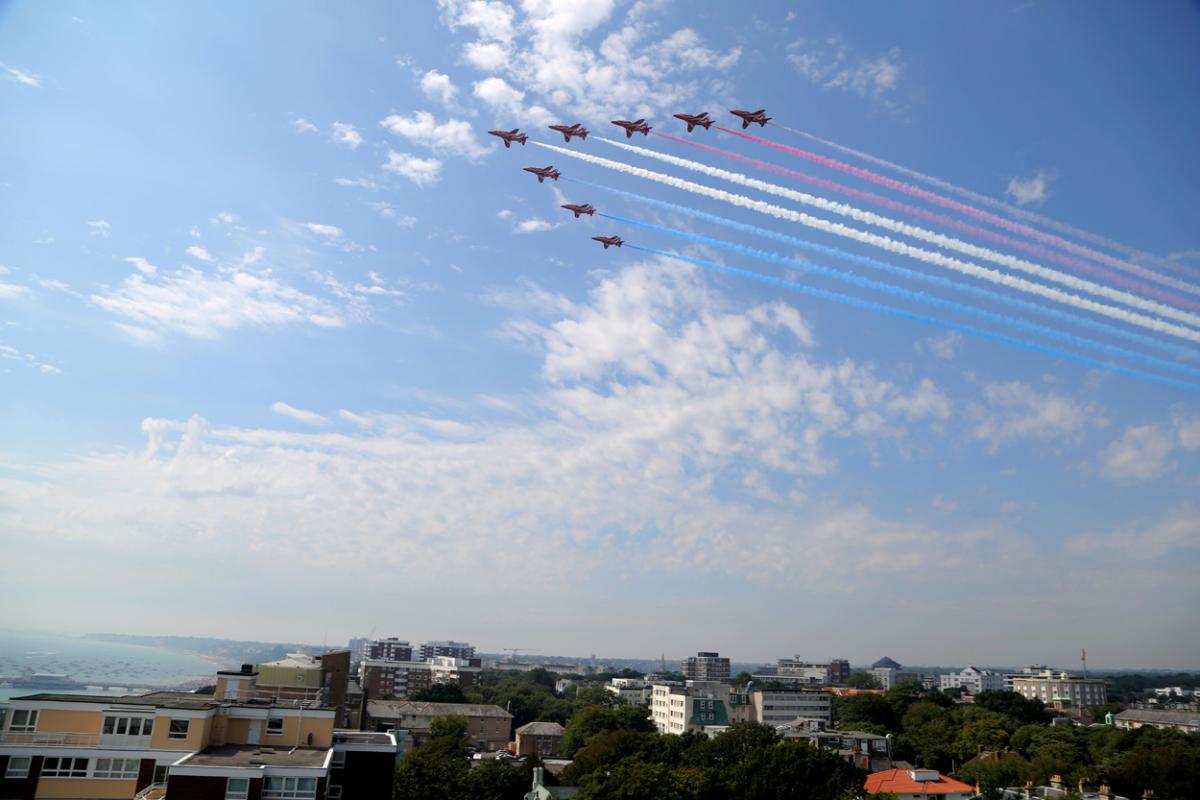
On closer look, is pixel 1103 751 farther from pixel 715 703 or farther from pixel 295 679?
pixel 295 679

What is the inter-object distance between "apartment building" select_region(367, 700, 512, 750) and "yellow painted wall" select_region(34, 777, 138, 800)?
101 meters

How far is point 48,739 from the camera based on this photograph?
38.3 m

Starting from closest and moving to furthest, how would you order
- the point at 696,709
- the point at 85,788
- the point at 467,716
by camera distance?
the point at 85,788
the point at 467,716
the point at 696,709

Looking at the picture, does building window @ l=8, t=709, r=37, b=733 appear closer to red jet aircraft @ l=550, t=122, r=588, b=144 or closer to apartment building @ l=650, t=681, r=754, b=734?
red jet aircraft @ l=550, t=122, r=588, b=144

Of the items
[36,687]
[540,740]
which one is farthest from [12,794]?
[36,687]

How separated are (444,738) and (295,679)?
54527 millimetres

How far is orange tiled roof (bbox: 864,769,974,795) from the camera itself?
75.0 m

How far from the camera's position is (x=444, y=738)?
105812 millimetres

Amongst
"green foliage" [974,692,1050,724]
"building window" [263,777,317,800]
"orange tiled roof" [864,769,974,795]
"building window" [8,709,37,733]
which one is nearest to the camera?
"building window" [263,777,317,800]

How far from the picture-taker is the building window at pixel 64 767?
37.8 m

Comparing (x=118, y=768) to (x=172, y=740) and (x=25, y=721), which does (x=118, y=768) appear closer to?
(x=172, y=740)

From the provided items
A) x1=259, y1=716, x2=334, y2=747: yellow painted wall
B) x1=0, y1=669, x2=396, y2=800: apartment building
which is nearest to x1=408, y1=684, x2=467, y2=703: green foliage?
x1=259, y1=716, x2=334, y2=747: yellow painted wall

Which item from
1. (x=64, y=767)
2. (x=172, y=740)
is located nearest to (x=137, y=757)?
(x=172, y=740)

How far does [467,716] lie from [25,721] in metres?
112
